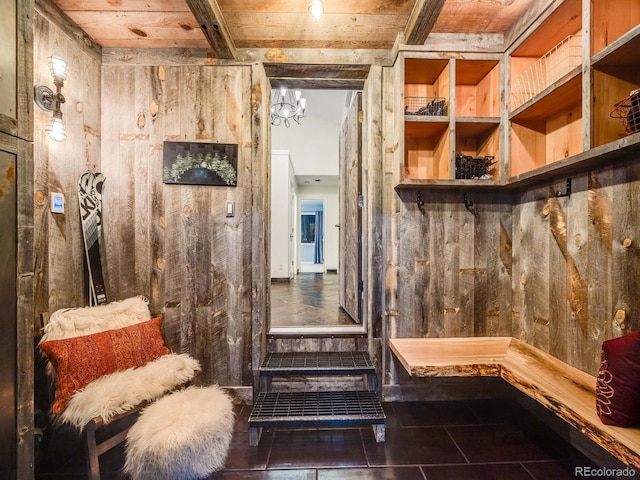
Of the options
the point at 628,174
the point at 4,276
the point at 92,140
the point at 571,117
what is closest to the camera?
the point at 4,276

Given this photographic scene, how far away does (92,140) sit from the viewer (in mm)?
1965

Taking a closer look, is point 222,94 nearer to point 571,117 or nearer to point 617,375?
point 571,117

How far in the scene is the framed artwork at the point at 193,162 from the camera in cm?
206

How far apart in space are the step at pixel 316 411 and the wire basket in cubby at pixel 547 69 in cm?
216

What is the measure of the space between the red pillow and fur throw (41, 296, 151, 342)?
2.39 m

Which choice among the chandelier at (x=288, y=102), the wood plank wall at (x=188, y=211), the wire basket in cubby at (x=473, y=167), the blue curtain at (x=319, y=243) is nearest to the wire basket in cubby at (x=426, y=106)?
the wire basket in cubby at (x=473, y=167)

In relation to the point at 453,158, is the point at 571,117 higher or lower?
higher

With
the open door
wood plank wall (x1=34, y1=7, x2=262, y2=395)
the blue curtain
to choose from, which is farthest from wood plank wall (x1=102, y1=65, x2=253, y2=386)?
the blue curtain

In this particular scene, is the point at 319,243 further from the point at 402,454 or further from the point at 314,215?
the point at 402,454

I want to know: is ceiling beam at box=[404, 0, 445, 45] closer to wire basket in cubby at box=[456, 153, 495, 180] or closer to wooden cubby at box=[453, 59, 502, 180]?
wooden cubby at box=[453, 59, 502, 180]

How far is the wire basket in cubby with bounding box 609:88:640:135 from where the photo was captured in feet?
3.70

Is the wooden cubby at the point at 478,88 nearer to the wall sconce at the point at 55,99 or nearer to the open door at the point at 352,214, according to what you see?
the open door at the point at 352,214

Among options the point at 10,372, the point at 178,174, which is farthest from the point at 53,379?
the point at 178,174

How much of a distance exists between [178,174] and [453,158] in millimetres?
1917
